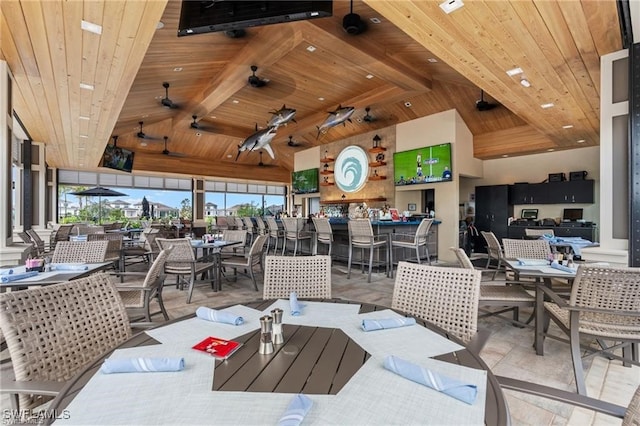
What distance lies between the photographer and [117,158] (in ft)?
32.6

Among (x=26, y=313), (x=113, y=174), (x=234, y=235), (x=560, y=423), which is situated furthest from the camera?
(x=113, y=174)

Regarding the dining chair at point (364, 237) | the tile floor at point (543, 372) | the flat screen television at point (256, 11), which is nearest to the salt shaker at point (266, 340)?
the tile floor at point (543, 372)

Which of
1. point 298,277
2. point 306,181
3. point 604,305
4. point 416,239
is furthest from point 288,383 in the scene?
point 306,181

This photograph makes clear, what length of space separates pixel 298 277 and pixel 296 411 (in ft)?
4.77

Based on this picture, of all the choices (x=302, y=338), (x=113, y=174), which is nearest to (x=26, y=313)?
(x=302, y=338)

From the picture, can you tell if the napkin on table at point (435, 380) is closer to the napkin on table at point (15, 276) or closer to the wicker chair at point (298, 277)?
the wicker chair at point (298, 277)

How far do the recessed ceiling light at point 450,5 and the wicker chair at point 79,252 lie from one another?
429cm

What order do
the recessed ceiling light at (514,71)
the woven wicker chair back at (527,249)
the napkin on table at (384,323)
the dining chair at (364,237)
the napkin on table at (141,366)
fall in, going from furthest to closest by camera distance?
the dining chair at (364,237) < the woven wicker chair back at (527,249) < the recessed ceiling light at (514,71) < the napkin on table at (384,323) < the napkin on table at (141,366)

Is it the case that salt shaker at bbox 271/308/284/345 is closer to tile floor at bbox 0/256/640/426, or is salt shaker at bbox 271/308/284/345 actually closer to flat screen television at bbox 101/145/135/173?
tile floor at bbox 0/256/640/426

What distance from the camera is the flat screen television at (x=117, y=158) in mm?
9523

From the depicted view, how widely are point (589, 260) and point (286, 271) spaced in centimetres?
339

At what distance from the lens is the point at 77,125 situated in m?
6.00

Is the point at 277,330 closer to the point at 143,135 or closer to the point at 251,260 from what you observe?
the point at 251,260

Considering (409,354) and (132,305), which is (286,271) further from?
(132,305)
